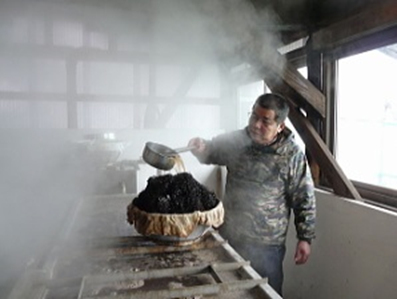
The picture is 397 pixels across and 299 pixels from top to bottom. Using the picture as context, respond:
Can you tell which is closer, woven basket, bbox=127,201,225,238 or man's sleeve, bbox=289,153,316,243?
woven basket, bbox=127,201,225,238

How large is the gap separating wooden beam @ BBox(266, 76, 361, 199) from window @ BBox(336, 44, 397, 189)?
0.58 ft

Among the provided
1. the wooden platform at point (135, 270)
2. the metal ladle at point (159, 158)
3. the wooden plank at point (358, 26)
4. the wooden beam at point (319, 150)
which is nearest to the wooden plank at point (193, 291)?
the wooden platform at point (135, 270)

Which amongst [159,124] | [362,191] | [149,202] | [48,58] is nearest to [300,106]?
[362,191]

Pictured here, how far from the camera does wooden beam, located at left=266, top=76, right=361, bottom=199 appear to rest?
74.9 inches

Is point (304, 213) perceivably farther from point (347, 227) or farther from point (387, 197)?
point (387, 197)

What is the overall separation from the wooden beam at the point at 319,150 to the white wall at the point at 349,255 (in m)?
0.07

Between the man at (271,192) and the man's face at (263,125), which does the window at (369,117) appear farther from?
the man's face at (263,125)

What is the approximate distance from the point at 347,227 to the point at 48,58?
125 inches

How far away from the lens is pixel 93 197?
213cm

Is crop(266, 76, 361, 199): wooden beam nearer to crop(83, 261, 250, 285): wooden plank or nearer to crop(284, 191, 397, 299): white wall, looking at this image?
crop(284, 191, 397, 299): white wall

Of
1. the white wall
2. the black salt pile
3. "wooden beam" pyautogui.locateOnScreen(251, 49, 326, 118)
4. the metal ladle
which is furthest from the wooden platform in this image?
"wooden beam" pyautogui.locateOnScreen(251, 49, 326, 118)

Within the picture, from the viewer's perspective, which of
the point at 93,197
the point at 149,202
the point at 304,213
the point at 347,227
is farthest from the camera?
the point at 93,197

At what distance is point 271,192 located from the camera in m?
1.68

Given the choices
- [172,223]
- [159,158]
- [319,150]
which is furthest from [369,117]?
[172,223]
